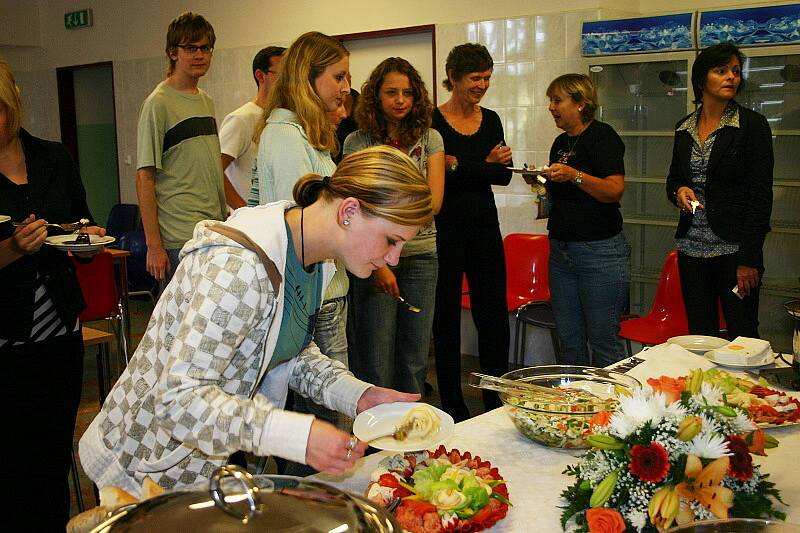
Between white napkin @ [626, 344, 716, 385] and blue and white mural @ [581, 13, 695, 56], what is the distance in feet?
8.26

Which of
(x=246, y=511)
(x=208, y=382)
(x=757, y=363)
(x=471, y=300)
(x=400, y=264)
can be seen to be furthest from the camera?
(x=471, y=300)

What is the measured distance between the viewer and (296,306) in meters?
1.73

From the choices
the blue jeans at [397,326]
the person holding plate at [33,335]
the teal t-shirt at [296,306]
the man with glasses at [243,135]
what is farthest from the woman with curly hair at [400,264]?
the teal t-shirt at [296,306]

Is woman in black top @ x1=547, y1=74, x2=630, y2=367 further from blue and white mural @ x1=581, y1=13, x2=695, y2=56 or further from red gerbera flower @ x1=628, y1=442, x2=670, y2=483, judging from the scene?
red gerbera flower @ x1=628, y1=442, x2=670, y2=483

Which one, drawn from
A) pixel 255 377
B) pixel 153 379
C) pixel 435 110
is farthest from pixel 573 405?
pixel 435 110

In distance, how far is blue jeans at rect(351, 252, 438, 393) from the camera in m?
3.32

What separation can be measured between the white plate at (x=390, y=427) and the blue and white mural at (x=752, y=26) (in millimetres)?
3336

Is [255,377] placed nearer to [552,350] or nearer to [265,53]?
[265,53]

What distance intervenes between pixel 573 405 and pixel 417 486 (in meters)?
0.45

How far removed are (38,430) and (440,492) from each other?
1548mm

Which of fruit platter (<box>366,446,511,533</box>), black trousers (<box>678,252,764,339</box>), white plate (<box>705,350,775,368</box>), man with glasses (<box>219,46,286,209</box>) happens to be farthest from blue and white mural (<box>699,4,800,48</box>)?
fruit platter (<box>366,446,511,533</box>)

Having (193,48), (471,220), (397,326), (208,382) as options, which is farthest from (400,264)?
(208,382)

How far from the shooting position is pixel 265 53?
156 inches

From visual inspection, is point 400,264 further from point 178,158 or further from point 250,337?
point 250,337
